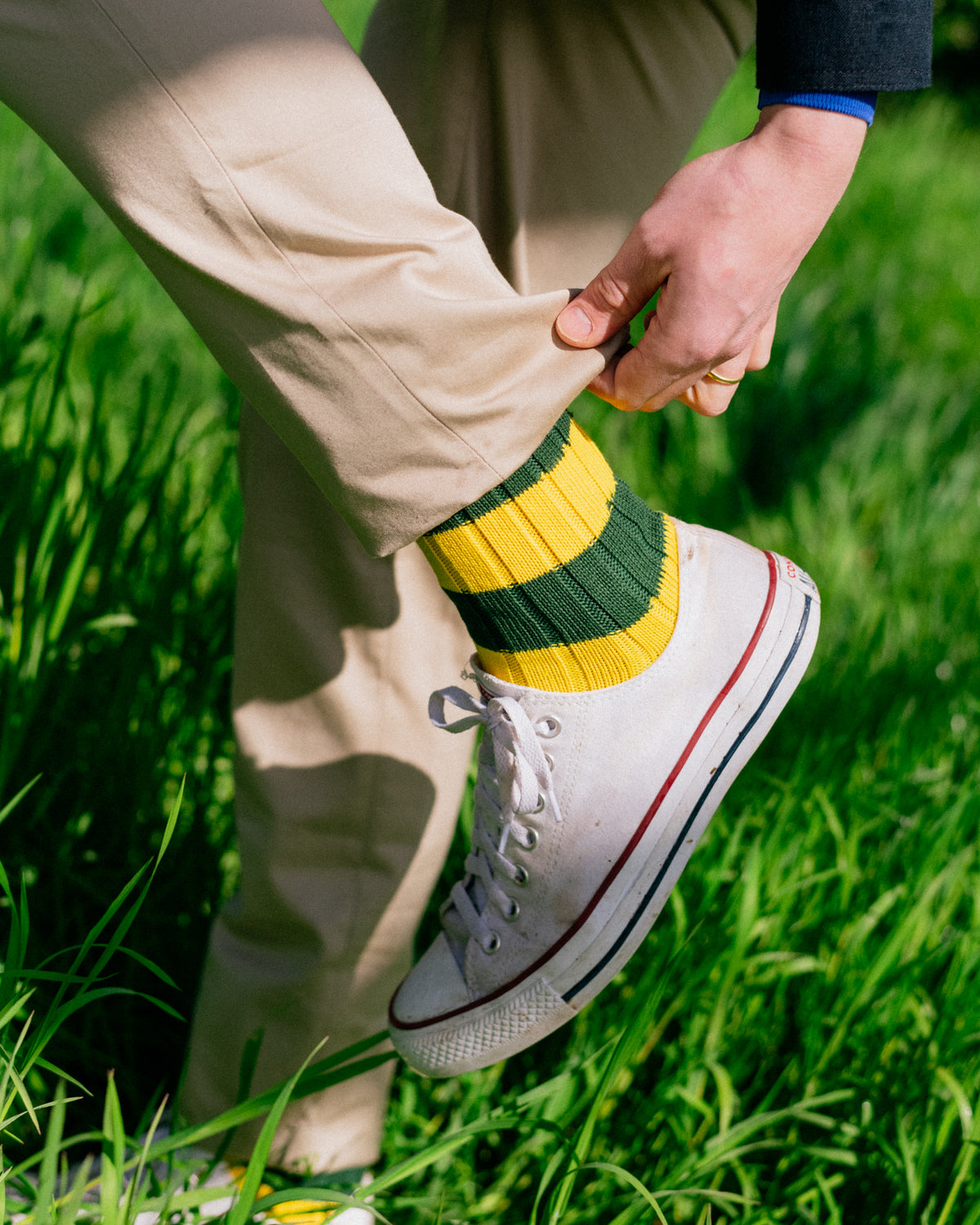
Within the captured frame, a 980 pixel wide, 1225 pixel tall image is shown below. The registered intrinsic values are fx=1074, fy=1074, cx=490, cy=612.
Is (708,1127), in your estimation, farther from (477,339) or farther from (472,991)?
(477,339)

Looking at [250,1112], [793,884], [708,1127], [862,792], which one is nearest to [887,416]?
[862,792]

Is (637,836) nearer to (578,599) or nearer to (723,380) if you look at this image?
(578,599)

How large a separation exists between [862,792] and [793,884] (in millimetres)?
246

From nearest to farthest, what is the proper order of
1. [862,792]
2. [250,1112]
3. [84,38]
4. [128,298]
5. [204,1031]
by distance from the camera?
[84,38]
[250,1112]
[204,1031]
[862,792]
[128,298]

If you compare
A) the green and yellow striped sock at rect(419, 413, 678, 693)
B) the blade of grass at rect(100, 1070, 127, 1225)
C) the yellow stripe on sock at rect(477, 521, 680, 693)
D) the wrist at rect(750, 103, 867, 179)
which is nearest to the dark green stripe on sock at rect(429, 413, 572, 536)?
the green and yellow striped sock at rect(419, 413, 678, 693)

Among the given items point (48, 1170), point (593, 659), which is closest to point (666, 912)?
point (593, 659)

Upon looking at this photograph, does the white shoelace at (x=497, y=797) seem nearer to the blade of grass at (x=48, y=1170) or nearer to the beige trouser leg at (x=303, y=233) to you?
the beige trouser leg at (x=303, y=233)

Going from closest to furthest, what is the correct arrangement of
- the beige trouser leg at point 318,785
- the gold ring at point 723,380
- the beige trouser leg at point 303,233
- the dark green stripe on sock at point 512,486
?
1. the beige trouser leg at point 303,233
2. the dark green stripe on sock at point 512,486
3. the gold ring at point 723,380
4. the beige trouser leg at point 318,785

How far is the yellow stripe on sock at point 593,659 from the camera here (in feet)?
2.62

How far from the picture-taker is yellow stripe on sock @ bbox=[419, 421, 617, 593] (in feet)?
2.42

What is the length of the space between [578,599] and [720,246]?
257 millimetres

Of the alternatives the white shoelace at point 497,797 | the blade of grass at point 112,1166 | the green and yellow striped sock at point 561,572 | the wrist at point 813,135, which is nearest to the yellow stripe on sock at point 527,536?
the green and yellow striped sock at point 561,572

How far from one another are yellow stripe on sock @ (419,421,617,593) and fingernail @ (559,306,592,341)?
0.29 feet

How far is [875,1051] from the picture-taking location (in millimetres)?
1083
